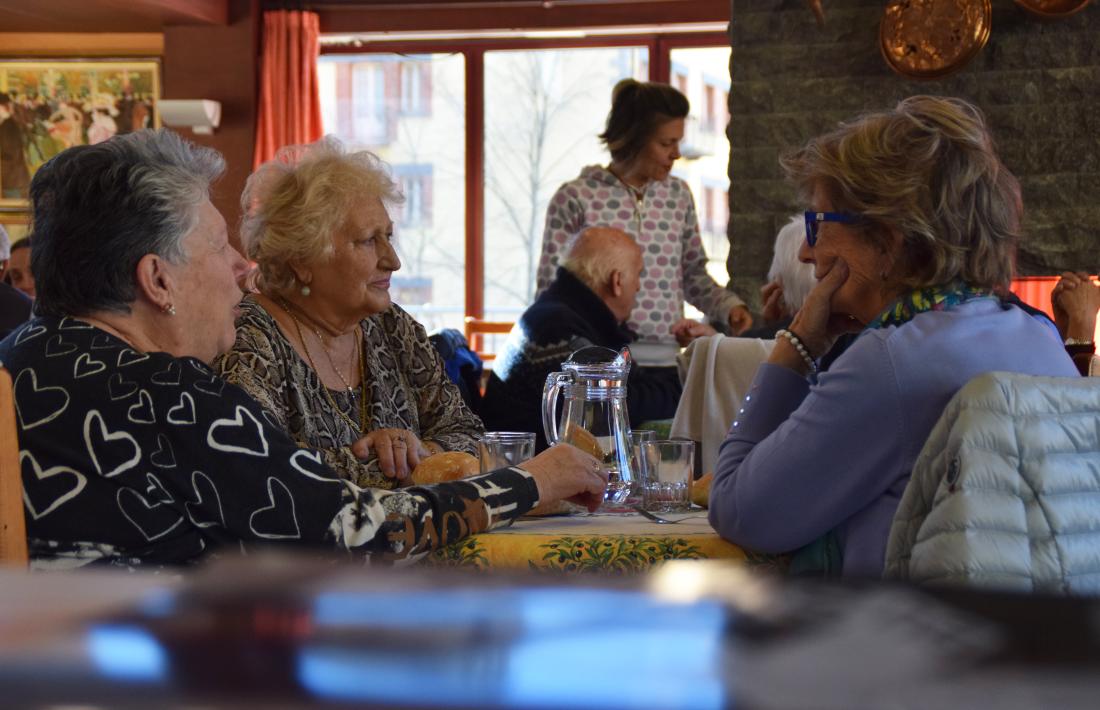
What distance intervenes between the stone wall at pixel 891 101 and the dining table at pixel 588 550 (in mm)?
3788

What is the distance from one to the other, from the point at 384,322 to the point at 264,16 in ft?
17.8

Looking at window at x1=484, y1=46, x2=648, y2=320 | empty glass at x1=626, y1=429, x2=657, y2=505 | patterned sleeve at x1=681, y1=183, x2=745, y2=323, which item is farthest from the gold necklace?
window at x1=484, y1=46, x2=648, y2=320

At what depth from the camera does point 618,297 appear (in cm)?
355

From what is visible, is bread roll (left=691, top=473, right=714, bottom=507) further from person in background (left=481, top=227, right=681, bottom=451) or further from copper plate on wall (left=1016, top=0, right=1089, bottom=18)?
copper plate on wall (left=1016, top=0, right=1089, bottom=18)

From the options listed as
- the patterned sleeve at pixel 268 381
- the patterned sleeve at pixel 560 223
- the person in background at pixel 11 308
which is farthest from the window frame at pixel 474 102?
the patterned sleeve at pixel 268 381

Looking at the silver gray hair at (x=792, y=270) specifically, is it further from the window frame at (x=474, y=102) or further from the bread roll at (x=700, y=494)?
the window frame at (x=474, y=102)

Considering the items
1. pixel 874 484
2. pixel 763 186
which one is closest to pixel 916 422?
pixel 874 484

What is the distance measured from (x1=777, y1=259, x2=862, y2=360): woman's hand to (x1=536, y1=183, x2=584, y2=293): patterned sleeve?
8.89 ft

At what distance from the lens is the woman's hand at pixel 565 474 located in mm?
1678

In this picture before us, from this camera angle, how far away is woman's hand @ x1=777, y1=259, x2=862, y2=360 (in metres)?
1.76

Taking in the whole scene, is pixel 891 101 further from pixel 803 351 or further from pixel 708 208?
pixel 803 351

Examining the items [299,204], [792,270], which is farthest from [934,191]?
[792,270]

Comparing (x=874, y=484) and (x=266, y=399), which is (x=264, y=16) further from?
(x=874, y=484)

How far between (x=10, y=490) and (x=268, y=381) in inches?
33.6
